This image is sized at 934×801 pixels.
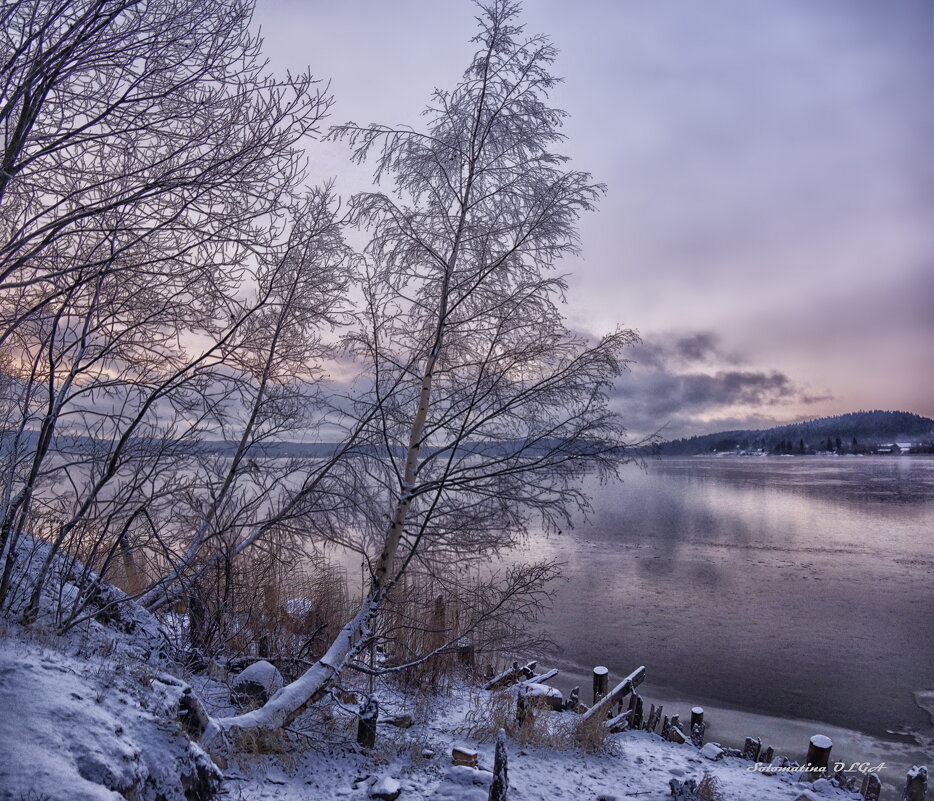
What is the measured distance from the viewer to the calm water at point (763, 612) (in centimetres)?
1574

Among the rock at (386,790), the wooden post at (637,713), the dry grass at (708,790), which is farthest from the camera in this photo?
the wooden post at (637,713)

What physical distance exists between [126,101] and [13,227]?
178 centimetres

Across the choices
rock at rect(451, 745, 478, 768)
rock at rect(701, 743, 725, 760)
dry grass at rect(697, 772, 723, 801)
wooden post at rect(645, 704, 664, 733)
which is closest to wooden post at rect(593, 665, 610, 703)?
wooden post at rect(645, 704, 664, 733)

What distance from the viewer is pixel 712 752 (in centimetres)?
1023

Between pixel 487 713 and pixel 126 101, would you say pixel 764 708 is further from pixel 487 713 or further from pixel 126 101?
pixel 126 101

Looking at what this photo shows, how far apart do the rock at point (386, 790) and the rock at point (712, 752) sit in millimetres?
7222

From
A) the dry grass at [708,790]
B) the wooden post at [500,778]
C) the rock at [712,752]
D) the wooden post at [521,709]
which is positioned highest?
the wooden post at [500,778]

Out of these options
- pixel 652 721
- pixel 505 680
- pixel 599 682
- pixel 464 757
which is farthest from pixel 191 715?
pixel 599 682

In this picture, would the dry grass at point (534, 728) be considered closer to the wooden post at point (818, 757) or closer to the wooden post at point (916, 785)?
the wooden post at point (818, 757)

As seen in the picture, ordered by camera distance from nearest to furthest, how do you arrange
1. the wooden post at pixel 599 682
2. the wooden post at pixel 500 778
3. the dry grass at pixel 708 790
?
the wooden post at pixel 500 778 < the dry grass at pixel 708 790 < the wooden post at pixel 599 682

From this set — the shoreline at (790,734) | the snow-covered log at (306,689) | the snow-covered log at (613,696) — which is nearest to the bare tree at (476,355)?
the snow-covered log at (306,689)

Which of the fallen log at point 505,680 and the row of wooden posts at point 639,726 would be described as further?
the fallen log at point 505,680

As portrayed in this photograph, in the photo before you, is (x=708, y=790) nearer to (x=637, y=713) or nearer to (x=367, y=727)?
(x=637, y=713)

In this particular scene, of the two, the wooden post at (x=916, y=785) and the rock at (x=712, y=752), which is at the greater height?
the wooden post at (x=916, y=785)
